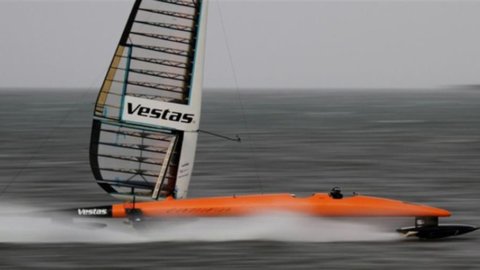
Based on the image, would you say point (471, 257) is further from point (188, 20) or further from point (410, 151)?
point (410, 151)

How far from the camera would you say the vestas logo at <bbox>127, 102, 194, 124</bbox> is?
63.8ft

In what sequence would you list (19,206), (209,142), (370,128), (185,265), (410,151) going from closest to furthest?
(185,265) → (19,206) → (410,151) → (209,142) → (370,128)

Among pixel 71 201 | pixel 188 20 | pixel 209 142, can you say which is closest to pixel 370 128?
pixel 209 142

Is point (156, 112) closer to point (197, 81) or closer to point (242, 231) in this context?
point (197, 81)

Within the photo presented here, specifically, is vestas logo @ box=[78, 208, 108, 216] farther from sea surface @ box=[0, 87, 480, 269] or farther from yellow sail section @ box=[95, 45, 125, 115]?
yellow sail section @ box=[95, 45, 125, 115]

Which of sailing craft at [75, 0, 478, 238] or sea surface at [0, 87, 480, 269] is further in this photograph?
sailing craft at [75, 0, 478, 238]

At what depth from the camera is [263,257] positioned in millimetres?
17406

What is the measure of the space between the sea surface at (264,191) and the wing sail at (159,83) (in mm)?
1523

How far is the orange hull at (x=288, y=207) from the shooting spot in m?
18.4

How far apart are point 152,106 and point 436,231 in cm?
483

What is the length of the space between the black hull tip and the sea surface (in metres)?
0.12

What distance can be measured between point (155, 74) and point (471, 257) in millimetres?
5852

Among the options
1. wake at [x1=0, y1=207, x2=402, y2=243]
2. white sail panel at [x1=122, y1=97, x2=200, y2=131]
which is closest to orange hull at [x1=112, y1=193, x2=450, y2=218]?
wake at [x1=0, y1=207, x2=402, y2=243]

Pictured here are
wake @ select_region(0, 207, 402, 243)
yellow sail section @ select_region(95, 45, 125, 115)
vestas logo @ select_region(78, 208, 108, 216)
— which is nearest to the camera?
wake @ select_region(0, 207, 402, 243)
